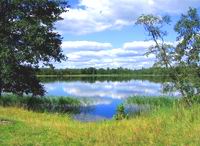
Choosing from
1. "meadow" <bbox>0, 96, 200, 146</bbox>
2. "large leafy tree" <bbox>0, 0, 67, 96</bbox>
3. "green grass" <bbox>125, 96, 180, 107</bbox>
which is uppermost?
"large leafy tree" <bbox>0, 0, 67, 96</bbox>

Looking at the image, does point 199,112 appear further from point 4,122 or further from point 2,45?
A: point 2,45

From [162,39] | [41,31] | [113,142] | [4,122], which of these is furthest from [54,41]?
[113,142]

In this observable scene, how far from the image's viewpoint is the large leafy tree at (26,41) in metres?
30.3

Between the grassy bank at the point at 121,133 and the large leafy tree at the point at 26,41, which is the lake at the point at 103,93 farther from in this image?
the grassy bank at the point at 121,133

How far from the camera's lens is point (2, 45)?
99.6ft

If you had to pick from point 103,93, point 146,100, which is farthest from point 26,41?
point 103,93

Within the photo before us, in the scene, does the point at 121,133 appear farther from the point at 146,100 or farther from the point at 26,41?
the point at 146,100

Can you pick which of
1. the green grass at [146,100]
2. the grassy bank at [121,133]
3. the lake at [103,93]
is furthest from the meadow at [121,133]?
the green grass at [146,100]

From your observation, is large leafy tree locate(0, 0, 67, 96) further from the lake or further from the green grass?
the green grass

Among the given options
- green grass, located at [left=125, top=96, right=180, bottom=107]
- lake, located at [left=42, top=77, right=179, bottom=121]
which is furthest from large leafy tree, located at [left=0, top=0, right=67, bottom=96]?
green grass, located at [left=125, top=96, right=180, bottom=107]

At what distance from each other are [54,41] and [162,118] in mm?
17567

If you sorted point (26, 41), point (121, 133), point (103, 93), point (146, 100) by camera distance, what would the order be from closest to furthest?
1. point (121, 133)
2. point (26, 41)
3. point (146, 100)
4. point (103, 93)

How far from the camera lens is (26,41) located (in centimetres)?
3091

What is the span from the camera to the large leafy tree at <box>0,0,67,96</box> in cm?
3033
